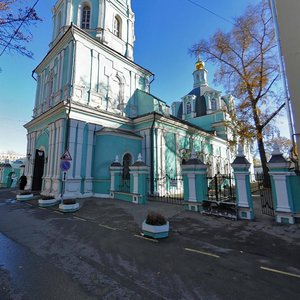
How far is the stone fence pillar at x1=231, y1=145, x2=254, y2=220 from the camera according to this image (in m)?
6.80

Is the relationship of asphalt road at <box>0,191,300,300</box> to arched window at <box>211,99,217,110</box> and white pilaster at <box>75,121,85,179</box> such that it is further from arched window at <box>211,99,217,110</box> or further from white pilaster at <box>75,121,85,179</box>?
arched window at <box>211,99,217,110</box>

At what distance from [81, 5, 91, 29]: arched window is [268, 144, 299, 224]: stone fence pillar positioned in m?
18.6

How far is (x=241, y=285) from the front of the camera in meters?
2.95

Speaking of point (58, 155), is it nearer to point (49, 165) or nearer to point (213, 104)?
point (49, 165)

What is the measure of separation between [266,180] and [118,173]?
35.5 feet

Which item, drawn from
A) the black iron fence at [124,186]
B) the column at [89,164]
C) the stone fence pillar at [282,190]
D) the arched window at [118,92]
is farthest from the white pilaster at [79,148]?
the stone fence pillar at [282,190]

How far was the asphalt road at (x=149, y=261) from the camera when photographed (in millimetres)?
2824

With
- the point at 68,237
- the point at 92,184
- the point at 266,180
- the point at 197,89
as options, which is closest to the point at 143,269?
the point at 68,237

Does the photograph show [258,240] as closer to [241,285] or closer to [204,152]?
[241,285]

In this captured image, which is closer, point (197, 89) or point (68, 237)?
point (68, 237)

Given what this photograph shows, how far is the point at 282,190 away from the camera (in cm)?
638

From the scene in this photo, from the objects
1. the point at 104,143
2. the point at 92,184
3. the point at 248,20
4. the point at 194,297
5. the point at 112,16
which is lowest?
the point at 194,297

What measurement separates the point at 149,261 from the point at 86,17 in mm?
20581

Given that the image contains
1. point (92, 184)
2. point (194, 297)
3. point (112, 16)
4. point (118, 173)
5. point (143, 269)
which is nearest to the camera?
point (194, 297)
